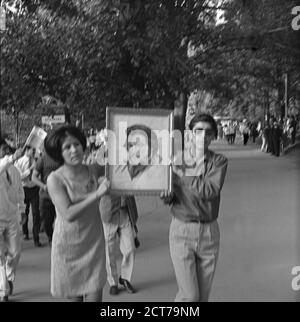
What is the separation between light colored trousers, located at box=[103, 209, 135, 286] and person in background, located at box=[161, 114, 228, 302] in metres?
1.89

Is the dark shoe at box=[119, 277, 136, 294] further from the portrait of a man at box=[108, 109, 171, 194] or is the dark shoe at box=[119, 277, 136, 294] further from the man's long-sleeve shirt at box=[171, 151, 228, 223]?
the portrait of a man at box=[108, 109, 171, 194]

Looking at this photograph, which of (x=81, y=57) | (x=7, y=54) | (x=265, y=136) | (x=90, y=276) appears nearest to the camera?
(x=90, y=276)

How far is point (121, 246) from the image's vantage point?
6.04 metres

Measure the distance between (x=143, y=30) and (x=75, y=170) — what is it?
5.01ft

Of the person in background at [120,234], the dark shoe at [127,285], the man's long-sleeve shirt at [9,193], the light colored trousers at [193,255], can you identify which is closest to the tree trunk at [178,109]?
the light colored trousers at [193,255]

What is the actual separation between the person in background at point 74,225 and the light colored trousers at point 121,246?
2072 millimetres

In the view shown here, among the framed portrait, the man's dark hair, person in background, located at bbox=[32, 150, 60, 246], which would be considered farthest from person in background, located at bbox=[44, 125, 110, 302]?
person in background, located at bbox=[32, 150, 60, 246]

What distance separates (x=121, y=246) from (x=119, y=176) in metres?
2.42

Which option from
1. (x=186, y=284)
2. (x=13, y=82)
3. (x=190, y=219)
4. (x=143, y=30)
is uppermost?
(x=143, y=30)

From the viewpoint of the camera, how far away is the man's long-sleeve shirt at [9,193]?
5.76 m

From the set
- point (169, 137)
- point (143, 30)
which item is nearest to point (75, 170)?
point (169, 137)

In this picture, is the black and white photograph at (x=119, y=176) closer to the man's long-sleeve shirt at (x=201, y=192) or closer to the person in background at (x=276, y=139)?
the man's long-sleeve shirt at (x=201, y=192)

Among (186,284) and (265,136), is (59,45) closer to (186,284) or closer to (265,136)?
(186,284)
